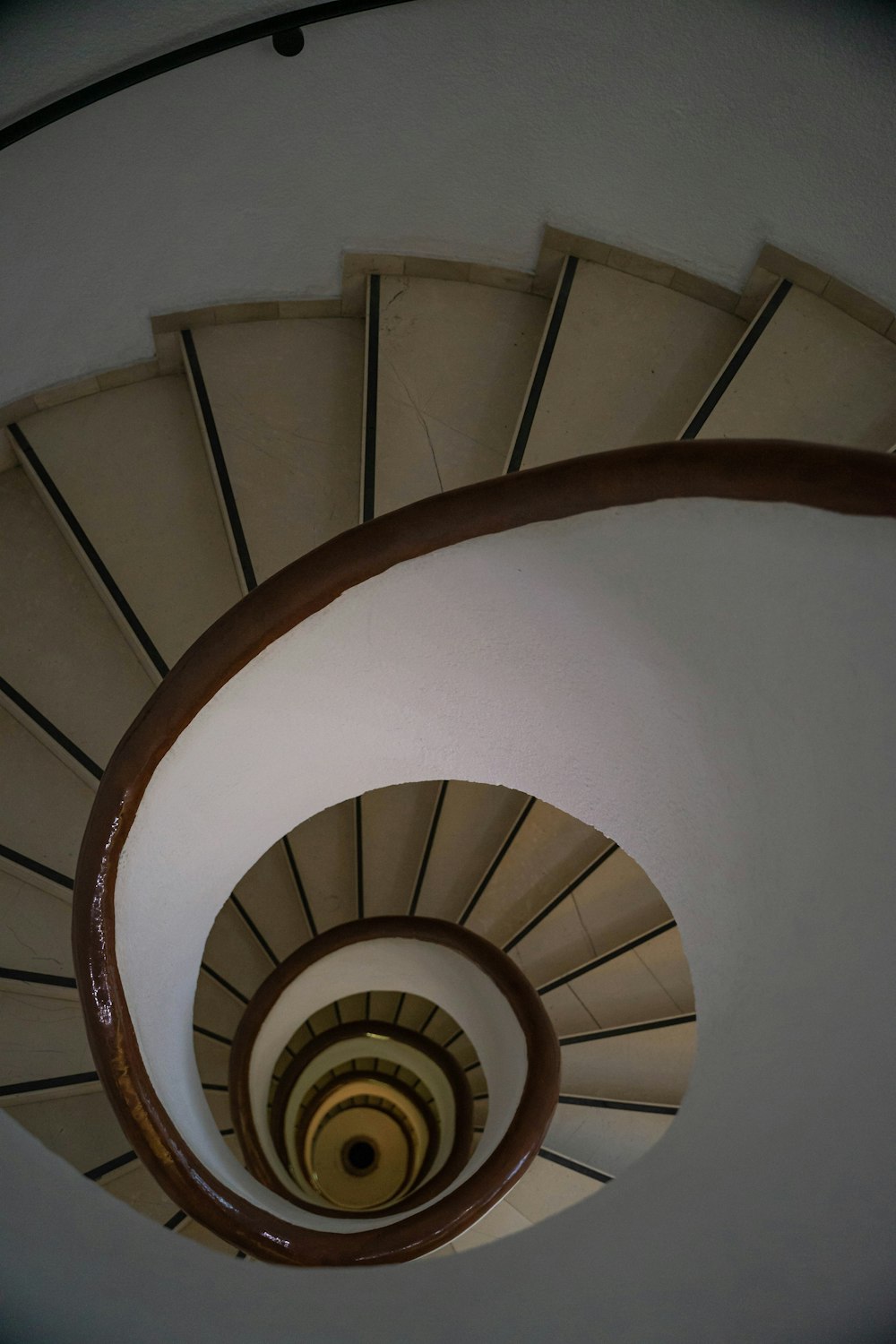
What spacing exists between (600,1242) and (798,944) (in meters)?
0.55

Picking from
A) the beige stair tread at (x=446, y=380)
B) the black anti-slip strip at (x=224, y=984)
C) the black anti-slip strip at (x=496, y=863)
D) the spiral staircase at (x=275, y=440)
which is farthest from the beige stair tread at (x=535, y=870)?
the beige stair tread at (x=446, y=380)

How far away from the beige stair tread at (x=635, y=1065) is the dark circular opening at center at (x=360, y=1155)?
3.34 m

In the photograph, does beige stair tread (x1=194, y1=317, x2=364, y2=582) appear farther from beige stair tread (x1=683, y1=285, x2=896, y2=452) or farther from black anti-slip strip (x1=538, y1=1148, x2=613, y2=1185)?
black anti-slip strip (x1=538, y1=1148, x2=613, y2=1185)

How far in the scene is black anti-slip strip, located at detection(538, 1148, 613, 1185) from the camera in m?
3.27

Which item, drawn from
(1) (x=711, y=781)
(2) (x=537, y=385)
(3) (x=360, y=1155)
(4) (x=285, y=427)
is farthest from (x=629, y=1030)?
(3) (x=360, y=1155)

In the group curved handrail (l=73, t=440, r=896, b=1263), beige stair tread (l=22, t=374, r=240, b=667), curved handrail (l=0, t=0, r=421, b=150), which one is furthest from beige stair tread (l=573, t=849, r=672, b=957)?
curved handrail (l=0, t=0, r=421, b=150)

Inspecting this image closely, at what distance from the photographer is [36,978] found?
238cm

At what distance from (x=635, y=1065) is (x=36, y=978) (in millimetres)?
2159

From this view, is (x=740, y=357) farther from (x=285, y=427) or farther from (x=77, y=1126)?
(x=77, y=1126)

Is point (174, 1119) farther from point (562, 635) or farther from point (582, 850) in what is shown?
point (582, 850)

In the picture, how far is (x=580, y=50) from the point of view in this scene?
1933 millimetres

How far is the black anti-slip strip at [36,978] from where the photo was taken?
7.69 feet

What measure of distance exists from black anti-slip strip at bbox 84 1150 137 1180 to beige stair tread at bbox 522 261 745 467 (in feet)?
7.79

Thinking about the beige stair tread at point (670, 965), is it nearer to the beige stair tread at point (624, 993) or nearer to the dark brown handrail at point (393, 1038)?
the beige stair tread at point (624, 993)
